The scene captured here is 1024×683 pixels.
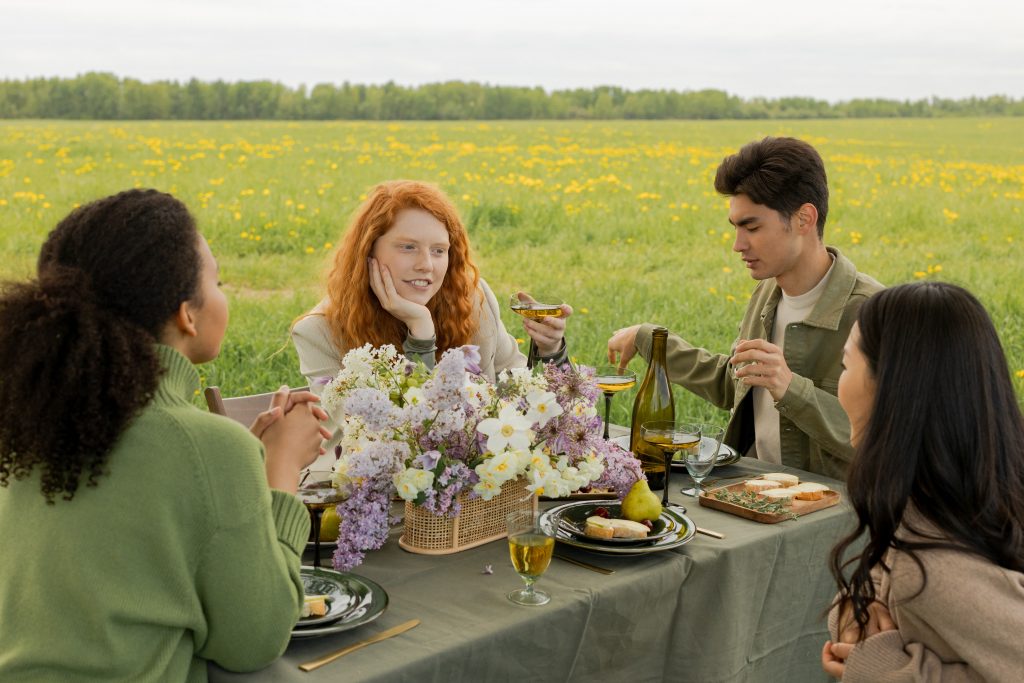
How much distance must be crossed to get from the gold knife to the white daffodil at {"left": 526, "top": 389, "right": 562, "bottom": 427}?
1.95 ft

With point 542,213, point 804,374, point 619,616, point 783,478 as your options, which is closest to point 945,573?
point 619,616

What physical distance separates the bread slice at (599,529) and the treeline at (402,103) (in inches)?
1118

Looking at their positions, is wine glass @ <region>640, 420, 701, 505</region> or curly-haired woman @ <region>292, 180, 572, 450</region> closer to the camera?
wine glass @ <region>640, 420, 701, 505</region>

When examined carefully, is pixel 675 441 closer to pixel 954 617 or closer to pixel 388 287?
pixel 954 617

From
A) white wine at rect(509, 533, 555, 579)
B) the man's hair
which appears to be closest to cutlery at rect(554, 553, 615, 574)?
white wine at rect(509, 533, 555, 579)

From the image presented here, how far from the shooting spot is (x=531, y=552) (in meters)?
2.16

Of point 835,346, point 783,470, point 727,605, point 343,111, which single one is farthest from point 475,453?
point 343,111

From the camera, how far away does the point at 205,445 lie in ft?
6.03

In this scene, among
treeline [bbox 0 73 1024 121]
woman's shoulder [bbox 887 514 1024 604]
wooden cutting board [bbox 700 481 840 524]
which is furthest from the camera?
treeline [bbox 0 73 1024 121]

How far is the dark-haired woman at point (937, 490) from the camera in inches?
75.4

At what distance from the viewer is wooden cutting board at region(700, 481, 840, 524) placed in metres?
2.77

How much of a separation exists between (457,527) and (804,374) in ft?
5.54

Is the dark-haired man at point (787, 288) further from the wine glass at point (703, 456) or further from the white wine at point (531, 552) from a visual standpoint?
the white wine at point (531, 552)

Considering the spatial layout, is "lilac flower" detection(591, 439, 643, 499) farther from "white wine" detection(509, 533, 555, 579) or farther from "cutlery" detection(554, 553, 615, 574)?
"white wine" detection(509, 533, 555, 579)
